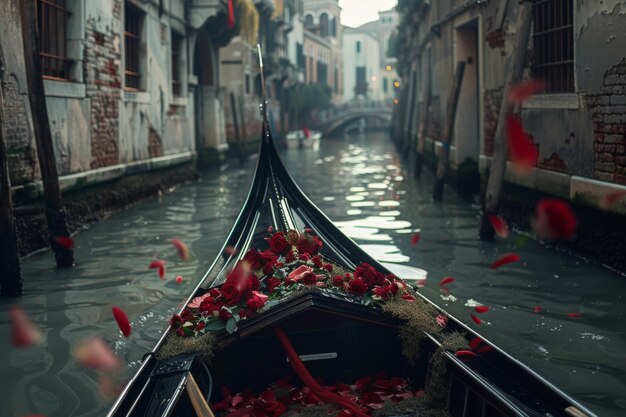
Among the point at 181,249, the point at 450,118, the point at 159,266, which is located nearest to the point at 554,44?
the point at 450,118

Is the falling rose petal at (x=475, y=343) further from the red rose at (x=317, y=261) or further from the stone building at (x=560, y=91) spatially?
the stone building at (x=560, y=91)

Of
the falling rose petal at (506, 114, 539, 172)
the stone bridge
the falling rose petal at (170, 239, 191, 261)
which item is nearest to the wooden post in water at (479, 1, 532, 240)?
the falling rose petal at (506, 114, 539, 172)

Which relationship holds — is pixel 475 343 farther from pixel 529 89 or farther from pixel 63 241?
pixel 529 89

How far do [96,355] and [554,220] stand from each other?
4018 mm

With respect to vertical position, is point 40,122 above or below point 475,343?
above

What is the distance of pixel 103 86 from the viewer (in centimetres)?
793

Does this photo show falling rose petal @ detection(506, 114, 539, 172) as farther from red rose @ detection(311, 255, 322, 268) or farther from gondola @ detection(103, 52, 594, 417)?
gondola @ detection(103, 52, 594, 417)

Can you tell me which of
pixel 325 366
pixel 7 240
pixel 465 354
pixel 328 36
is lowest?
pixel 325 366

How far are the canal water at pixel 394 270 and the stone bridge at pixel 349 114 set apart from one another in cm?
2333

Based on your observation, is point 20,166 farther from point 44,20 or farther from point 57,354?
point 57,354

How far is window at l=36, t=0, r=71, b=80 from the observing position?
670 centimetres

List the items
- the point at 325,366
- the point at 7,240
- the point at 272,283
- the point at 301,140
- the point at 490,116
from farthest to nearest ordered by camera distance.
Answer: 1. the point at 301,140
2. the point at 490,116
3. the point at 7,240
4. the point at 272,283
5. the point at 325,366

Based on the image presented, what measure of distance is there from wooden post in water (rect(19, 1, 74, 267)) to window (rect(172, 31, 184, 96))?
6.64 metres

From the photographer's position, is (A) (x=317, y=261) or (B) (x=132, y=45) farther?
(B) (x=132, y=45)
